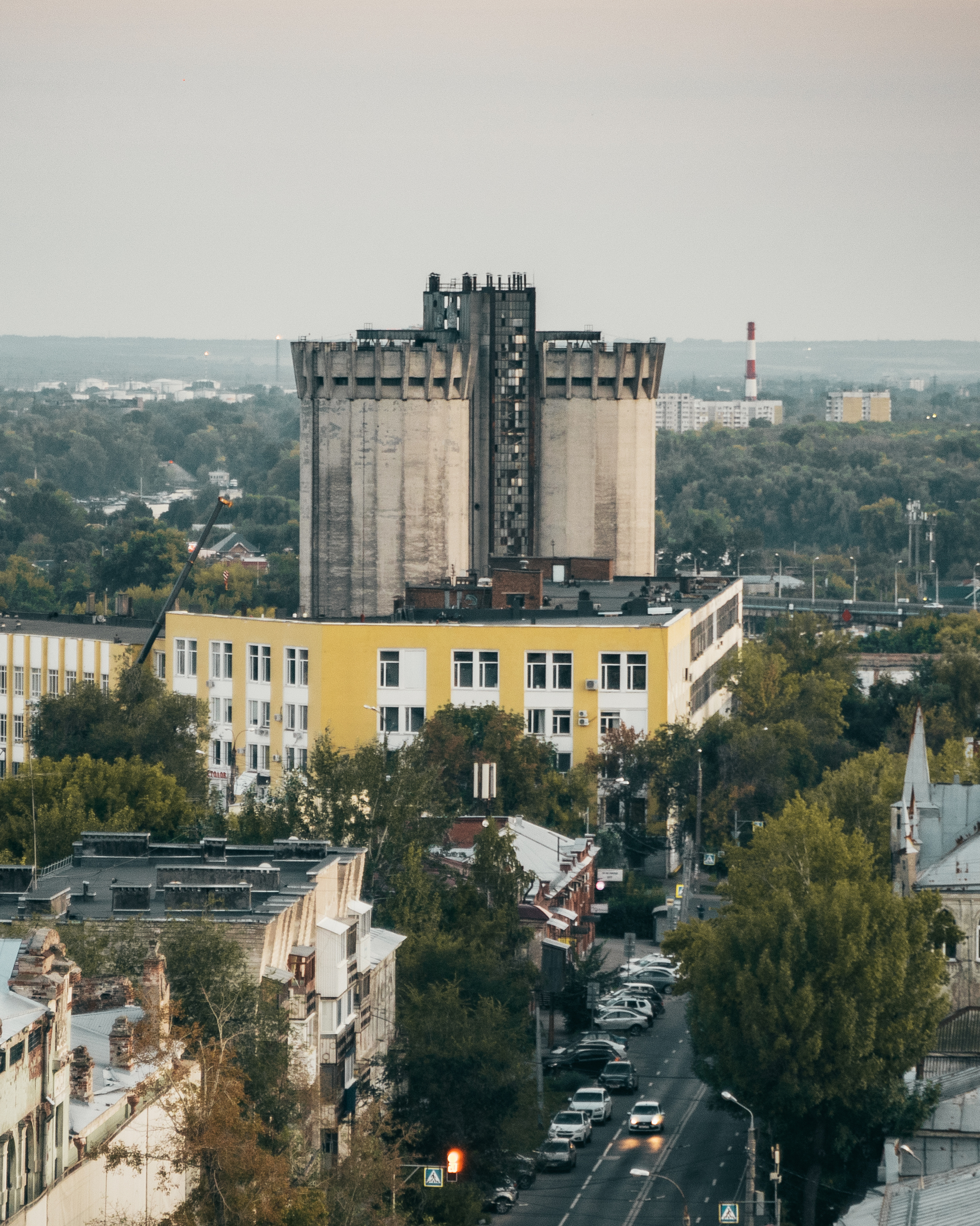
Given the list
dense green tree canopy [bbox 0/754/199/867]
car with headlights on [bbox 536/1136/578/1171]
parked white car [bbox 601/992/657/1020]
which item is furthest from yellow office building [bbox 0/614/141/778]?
car with headlights on [bbox 536/1136/578/1171]

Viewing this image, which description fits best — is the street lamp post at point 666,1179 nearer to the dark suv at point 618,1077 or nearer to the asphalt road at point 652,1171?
the asphalt road at point 652,1171

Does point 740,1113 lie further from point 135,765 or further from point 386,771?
point 135,765

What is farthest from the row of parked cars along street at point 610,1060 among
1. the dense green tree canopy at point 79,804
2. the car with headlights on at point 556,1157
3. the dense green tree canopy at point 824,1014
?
the dense green tree canopy at point 79,804

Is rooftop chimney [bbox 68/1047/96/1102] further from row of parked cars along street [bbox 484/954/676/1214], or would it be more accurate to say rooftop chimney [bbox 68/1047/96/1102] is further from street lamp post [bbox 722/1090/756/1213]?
row of parked cars along street [bbox 484/954/676/1214]

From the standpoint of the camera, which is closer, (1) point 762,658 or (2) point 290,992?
(2) point 290,992

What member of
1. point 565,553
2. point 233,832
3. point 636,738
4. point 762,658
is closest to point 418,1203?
point 233,832

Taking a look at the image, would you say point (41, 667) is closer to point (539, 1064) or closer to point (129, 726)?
point (129, 726)
